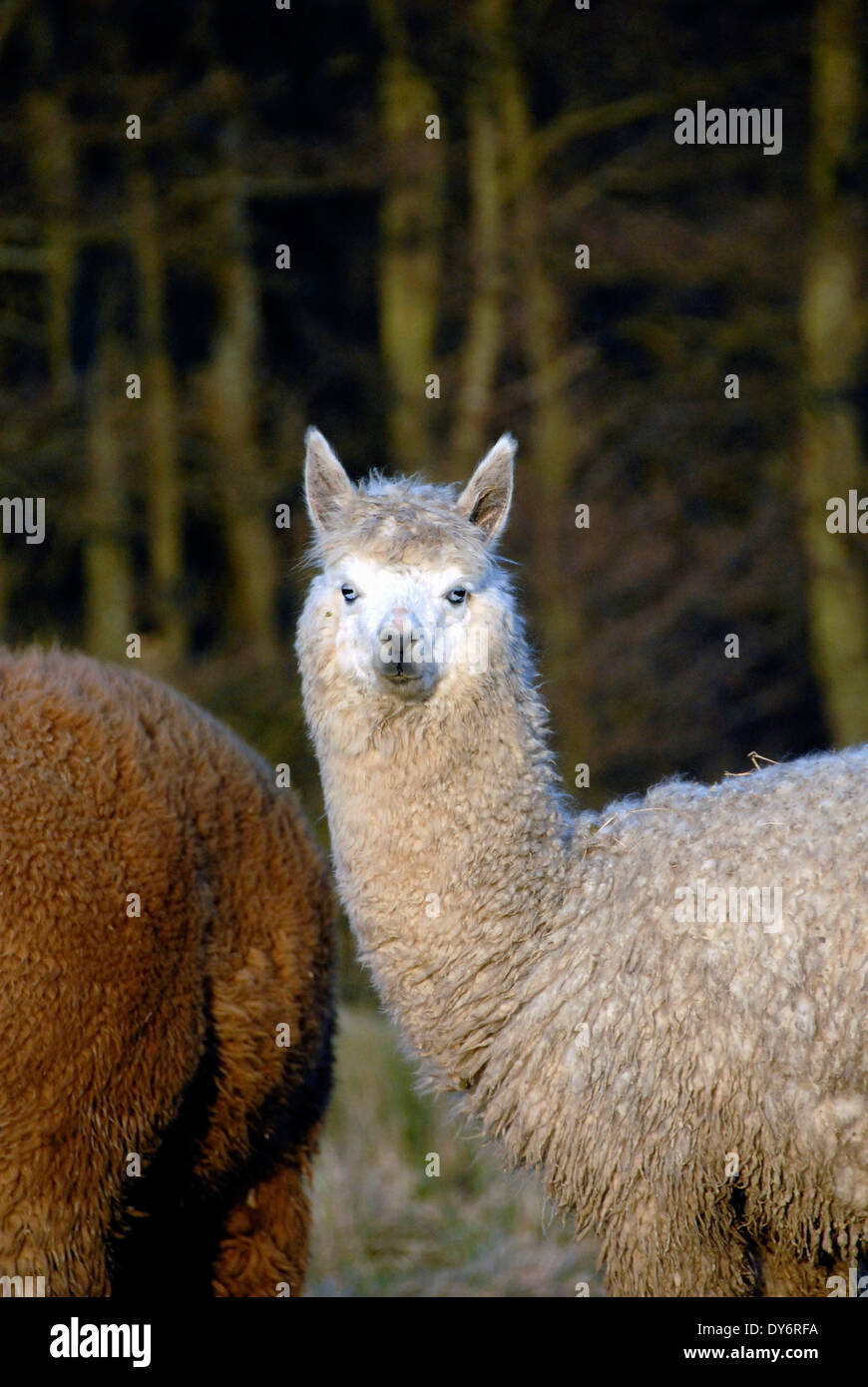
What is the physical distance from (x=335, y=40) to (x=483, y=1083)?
11923mm

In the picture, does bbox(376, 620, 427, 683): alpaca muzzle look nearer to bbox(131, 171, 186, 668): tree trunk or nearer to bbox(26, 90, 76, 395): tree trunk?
bbox(131, 171, 186, 668): tree trunk

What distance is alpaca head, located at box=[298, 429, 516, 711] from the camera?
4113 millimetres

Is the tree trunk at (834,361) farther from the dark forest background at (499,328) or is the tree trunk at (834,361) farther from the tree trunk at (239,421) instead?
the tree trunk at (239,421)

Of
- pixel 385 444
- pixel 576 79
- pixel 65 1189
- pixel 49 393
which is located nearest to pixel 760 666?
pixel 385 444

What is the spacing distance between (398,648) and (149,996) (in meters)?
1.08

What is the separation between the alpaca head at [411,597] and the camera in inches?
162

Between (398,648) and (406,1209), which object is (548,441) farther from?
(398,648)

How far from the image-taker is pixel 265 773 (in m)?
4.71

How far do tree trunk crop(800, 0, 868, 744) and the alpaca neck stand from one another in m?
7.99

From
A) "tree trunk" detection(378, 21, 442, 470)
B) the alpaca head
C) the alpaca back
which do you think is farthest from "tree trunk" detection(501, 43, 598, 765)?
the alpaca back

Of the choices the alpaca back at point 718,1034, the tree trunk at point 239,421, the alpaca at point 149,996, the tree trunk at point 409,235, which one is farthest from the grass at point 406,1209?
the tree trunk at point 409,235

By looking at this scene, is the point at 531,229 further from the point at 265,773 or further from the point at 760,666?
the point at 265,773

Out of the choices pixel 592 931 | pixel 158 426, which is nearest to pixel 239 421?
pixel 158 426

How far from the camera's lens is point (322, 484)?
15.4 feet
